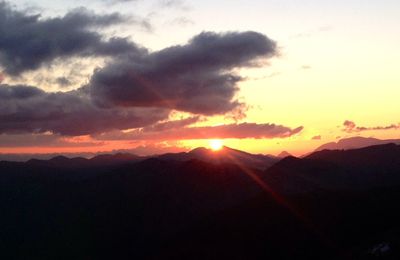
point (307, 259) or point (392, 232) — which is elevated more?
point (392, 232)

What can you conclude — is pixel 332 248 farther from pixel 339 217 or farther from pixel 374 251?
pixel 374 251

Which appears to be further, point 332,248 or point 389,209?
point 389,209

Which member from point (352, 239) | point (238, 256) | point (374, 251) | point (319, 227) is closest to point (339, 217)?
point (319, 227)

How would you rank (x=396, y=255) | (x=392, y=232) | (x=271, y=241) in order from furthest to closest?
(x=271, y=241)
(x=392, y=232)
(x=396, y=255)

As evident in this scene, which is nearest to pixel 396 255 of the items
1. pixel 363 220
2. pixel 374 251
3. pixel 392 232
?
pixel 374 251

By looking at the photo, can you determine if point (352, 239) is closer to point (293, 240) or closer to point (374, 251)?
point (293, 240)

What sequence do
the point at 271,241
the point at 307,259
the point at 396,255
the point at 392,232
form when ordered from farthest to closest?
the point at 271,241
the point at 307,259
the point at 392,232
the point at 396,255

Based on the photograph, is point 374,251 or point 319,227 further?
point 319,227

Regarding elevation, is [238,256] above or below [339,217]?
below

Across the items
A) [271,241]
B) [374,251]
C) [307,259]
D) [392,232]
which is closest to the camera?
[374,251]
